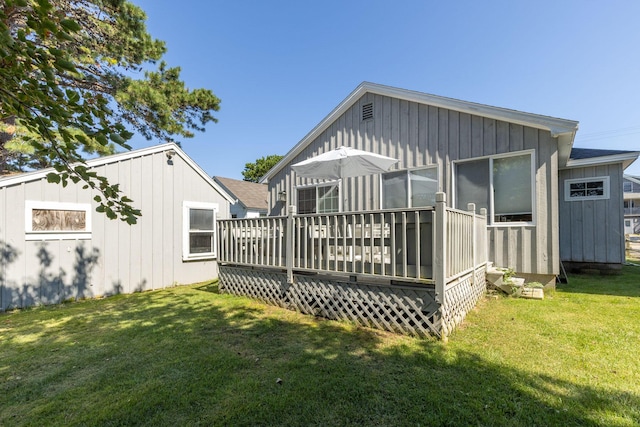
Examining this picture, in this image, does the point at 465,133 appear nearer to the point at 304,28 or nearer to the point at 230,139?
the point at 304,28

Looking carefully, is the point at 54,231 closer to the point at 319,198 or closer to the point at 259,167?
the point at 319,198

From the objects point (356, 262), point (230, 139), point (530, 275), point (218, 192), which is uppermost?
point (230, 139)

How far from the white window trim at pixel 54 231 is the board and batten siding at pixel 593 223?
12141 millimetres

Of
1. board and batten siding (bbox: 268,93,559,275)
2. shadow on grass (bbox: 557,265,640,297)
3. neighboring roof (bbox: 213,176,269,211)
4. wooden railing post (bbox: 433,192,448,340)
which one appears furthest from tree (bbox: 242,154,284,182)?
wooden railing post (bbox: 433,192,448,340)

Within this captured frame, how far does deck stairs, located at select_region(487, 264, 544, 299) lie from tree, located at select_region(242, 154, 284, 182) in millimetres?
27112

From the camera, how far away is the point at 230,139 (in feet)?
62.4

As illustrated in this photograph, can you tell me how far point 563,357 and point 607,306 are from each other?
2.69 meters

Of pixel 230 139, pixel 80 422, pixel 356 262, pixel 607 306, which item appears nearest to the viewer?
pixel 80 422

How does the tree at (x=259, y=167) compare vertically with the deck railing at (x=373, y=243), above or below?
above

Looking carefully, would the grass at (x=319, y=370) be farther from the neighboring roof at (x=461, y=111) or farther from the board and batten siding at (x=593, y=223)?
the board and batten siding at (x=593, y=223)

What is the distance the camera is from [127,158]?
7.20 m

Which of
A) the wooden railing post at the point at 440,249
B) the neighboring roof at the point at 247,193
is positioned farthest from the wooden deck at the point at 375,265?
the neighboring roof at the point at 247,193

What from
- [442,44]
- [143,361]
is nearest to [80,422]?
[143,361]

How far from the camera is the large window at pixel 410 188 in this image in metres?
6.75
